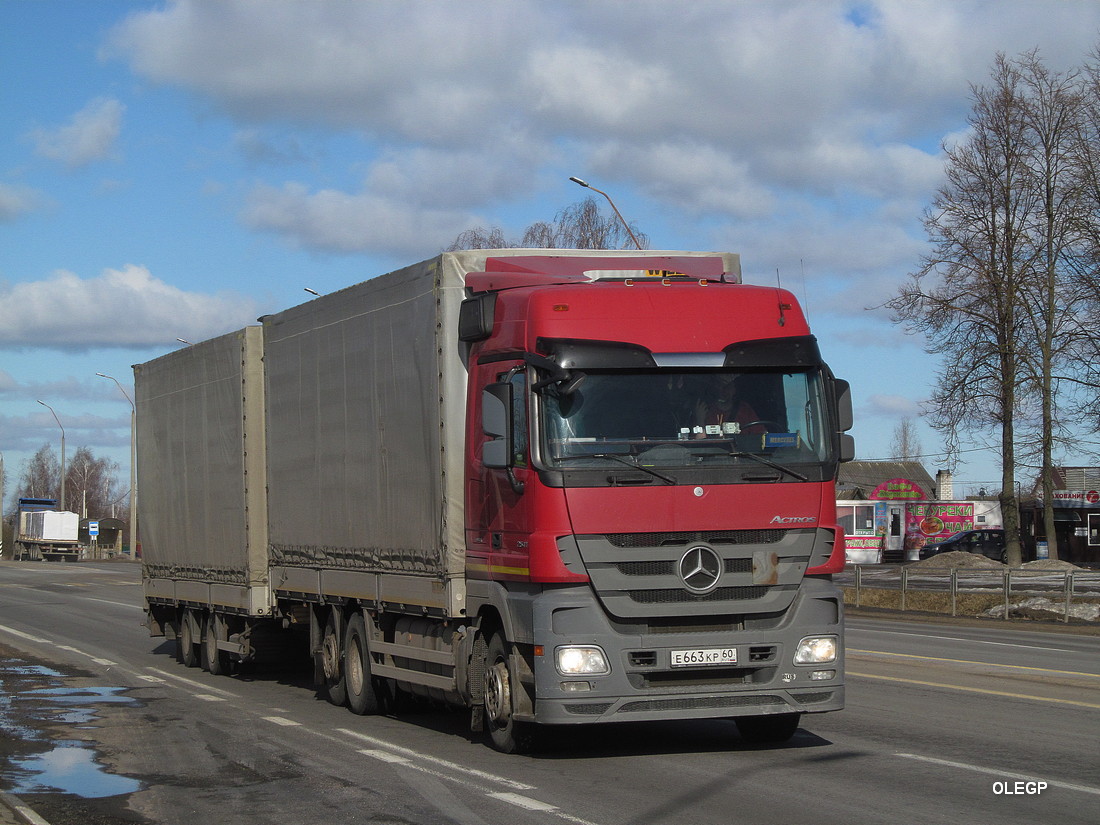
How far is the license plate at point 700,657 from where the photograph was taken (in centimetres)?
938

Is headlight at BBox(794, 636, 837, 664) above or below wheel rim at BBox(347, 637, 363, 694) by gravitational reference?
above

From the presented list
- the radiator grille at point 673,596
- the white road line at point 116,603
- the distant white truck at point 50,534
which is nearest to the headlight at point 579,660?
the radiator grille at point 673,596

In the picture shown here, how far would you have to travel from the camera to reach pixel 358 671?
13.2 metres

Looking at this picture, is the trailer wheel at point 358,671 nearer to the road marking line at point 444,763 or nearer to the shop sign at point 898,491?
the road marking line at point 444,763

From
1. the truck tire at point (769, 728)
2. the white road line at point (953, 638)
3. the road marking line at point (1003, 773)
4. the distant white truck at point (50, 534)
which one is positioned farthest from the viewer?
the distant white truck at point (50, 534)

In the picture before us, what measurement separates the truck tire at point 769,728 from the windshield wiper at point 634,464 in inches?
87.2

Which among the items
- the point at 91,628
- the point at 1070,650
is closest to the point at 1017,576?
the point at 1070,650

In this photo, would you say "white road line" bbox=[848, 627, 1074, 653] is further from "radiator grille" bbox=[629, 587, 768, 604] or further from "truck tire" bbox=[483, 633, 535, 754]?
"truck tire" bbox=[483, 633, 535, 754]

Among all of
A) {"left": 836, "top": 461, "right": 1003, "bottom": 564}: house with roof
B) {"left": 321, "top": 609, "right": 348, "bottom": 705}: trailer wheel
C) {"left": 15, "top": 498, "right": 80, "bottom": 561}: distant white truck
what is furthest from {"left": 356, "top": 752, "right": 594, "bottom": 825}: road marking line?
{"left": 15, "top": 498, "right": 80, "bottom": 561}: distant white truck

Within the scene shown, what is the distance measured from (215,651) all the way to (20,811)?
994cm

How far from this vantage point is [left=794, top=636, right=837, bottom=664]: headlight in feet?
31.7

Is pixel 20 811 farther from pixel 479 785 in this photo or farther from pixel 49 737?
pixel 49 737

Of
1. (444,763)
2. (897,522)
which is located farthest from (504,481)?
(897,522)

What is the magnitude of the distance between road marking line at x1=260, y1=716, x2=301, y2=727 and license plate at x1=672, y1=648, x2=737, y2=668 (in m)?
4.47
